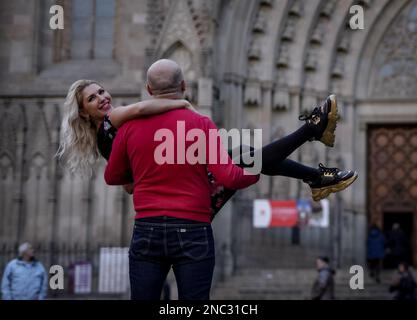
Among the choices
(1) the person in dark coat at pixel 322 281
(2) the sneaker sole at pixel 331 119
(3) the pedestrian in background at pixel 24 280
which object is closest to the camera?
(2) the sneaker sole at pixel 331 119

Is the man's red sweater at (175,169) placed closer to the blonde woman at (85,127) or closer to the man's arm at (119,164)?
the man's arm at (119,164)

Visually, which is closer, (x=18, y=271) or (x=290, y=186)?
(x=18, y=271)

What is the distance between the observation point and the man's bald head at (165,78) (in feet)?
12.6

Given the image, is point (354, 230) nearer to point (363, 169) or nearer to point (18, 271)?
point (363, 169)

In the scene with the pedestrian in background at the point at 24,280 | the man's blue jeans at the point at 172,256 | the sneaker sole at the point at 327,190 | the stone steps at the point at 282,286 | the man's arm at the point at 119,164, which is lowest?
the stone steps at the point at 282,286

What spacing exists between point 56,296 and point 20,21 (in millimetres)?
5622

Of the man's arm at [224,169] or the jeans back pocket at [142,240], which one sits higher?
the man's arm at [224,169]

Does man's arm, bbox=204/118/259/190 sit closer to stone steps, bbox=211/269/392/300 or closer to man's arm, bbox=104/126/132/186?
man's arm, bbox=104/126/132/186

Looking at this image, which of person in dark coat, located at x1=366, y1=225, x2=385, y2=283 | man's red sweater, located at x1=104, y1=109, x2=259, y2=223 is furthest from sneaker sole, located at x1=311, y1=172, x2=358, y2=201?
person in dark coat, located at x1=366, y1=225, x2=385, y2=283

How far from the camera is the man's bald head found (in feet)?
12.6

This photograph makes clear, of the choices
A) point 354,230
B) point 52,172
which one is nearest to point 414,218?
point 354,230

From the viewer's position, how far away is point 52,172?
17203mm

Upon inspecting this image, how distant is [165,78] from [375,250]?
529 inches

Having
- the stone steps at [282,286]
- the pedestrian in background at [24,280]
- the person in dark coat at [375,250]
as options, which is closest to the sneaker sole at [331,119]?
the pedestrian in background at [24,280]
